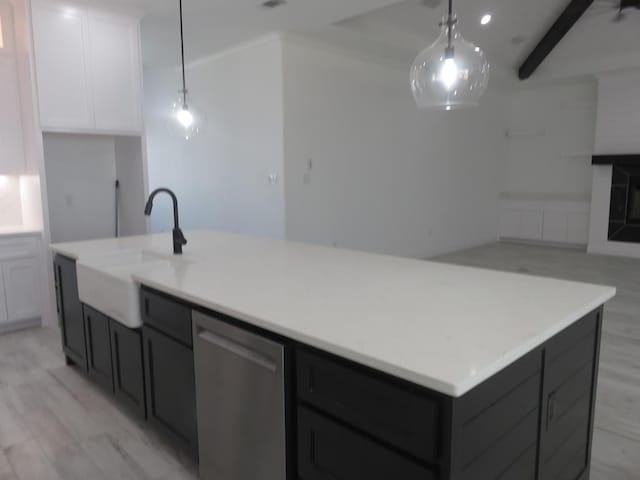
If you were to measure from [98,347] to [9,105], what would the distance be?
8.57ft

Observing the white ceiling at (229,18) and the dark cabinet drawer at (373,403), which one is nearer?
the dark cabinet drawer at (373,403)

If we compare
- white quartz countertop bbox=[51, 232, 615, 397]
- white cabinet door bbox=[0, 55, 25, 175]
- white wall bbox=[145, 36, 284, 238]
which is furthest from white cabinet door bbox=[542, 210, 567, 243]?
white cabinet door bbox=[0, 55, 25, 175]

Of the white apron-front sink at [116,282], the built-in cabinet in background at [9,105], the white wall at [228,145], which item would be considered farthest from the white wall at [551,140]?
the built-in cabinet in background at [9,105]

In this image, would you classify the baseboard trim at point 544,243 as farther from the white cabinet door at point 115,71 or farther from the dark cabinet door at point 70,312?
the dark cabinet door at point 70,312

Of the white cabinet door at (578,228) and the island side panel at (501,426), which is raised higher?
the island side panel at (501,426)

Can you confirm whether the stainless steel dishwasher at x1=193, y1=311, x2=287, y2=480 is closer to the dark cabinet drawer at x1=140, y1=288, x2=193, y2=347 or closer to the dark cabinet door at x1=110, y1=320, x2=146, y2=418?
the dark cabinet drawer at x1=140, y1=288, x2=193, y2=347

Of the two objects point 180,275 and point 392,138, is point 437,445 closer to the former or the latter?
point 180,275

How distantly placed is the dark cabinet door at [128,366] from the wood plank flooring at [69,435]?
0.16 m

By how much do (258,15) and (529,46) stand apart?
487 centimetres

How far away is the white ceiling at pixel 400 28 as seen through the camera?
13.9ft

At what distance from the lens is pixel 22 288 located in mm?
3943

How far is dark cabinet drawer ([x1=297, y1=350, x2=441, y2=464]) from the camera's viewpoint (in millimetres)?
1132

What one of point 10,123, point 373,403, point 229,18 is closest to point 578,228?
point 229,18

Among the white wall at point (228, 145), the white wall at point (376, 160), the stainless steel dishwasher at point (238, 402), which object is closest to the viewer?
the stainless steel dishwasher at point (238, 402)
